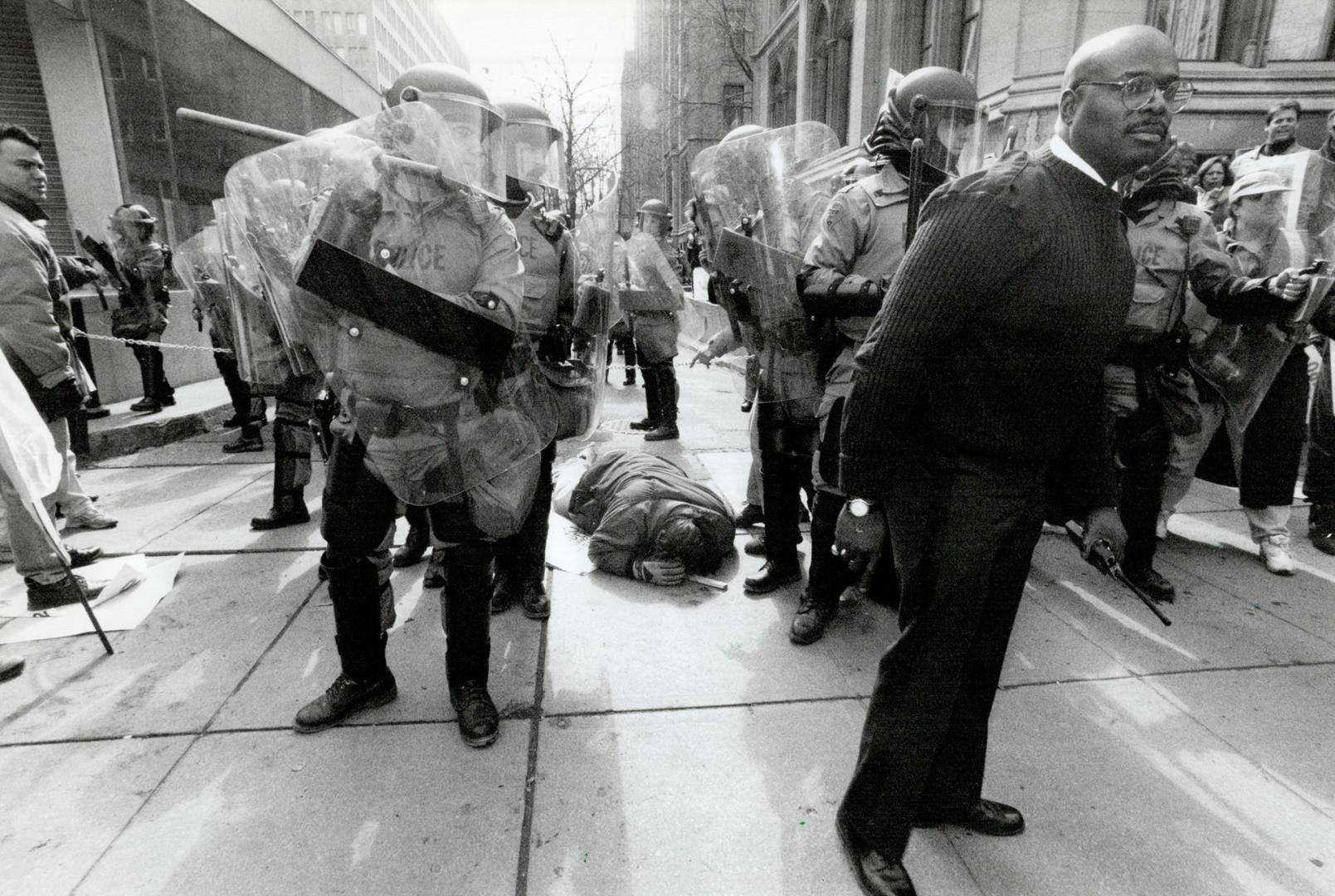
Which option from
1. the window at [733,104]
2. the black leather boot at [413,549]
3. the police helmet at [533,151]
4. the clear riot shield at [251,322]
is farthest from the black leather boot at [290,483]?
the window at [733,104]

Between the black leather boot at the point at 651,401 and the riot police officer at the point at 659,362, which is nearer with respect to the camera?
the riot police officer at the point at 659,362

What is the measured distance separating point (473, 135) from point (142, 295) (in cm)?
713

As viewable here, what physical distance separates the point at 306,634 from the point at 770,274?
254 centimetres

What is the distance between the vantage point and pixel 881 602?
3.48 meters

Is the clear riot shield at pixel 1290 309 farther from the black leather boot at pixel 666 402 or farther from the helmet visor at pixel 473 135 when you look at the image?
the black leather boot at pixel 666 402

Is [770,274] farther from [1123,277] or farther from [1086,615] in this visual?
[1086,615]

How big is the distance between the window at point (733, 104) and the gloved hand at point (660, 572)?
34.1 metres

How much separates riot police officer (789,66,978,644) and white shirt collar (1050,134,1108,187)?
1187 mm

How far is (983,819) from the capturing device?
1989 millimetres

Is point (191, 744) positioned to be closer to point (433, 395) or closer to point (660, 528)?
point (433, 395)

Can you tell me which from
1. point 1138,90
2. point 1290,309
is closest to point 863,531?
point 1138,90

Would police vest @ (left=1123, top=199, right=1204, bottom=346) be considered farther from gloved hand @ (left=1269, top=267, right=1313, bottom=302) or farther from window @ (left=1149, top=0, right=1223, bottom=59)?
window @ (left=1149, top=0, right=1223, bottom=59)

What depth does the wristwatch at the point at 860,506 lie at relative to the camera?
1755 mm

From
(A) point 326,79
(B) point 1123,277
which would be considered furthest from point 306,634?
(A) point 326,79
